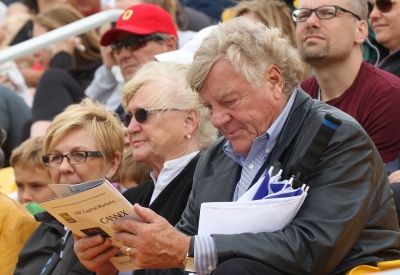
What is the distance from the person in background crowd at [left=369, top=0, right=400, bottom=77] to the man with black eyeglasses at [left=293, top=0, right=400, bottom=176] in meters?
0.51

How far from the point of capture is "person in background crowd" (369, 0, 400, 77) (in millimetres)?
7172

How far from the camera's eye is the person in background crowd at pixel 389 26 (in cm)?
717

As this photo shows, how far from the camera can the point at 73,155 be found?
6.59 m

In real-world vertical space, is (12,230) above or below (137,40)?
below

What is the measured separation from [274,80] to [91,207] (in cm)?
94

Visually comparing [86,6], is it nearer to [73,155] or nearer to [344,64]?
[73,155]

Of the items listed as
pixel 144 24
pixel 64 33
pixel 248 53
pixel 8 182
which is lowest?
pixel 8 182

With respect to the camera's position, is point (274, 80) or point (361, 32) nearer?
point (274, 80)

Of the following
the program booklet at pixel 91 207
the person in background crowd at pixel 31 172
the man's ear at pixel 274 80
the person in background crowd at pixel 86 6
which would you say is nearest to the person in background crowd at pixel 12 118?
the person in background crowd at pixel 31 172

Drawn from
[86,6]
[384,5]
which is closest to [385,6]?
[384,5]

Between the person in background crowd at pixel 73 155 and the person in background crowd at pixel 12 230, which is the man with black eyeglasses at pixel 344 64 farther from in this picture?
the person in background crowd at pixel 12 230

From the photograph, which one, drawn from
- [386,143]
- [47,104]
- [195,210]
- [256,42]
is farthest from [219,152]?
[47,104]

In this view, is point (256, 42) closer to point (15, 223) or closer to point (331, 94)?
point (331, 94)

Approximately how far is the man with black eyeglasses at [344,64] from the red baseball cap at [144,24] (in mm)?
1626
